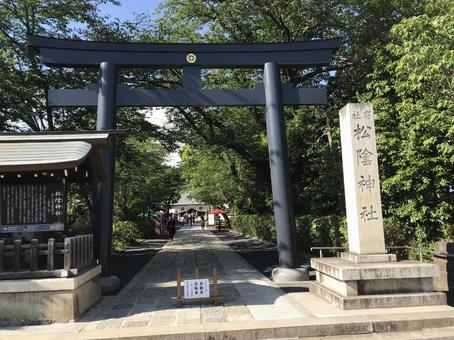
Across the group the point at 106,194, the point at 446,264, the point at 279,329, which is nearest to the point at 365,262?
the point at 279,329

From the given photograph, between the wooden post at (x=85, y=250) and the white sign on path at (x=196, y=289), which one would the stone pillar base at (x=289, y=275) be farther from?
the wooden post at (x=85, y=250)

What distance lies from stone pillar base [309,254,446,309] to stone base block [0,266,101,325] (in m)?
5.01

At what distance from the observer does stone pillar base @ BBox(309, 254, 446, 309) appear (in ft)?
27.8

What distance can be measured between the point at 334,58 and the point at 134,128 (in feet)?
29.7

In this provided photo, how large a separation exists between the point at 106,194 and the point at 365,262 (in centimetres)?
654

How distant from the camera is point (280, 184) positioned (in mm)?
12352

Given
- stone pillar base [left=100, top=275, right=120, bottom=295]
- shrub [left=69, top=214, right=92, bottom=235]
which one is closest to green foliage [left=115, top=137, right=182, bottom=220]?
shrub [left=69, top=214, right=92, bottom=235]

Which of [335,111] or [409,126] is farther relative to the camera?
[335,111]

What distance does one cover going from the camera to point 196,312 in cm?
884

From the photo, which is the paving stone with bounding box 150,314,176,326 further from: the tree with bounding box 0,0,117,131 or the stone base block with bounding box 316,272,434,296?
the tree with bounding box 0,0,117,131

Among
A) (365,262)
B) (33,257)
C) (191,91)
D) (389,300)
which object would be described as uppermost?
(191,91)

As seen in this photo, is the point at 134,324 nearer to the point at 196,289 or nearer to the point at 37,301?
the point at 196,289

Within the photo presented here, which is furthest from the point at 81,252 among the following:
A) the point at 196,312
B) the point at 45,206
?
the point at 196,312

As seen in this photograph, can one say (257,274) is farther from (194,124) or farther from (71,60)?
(194,124)
